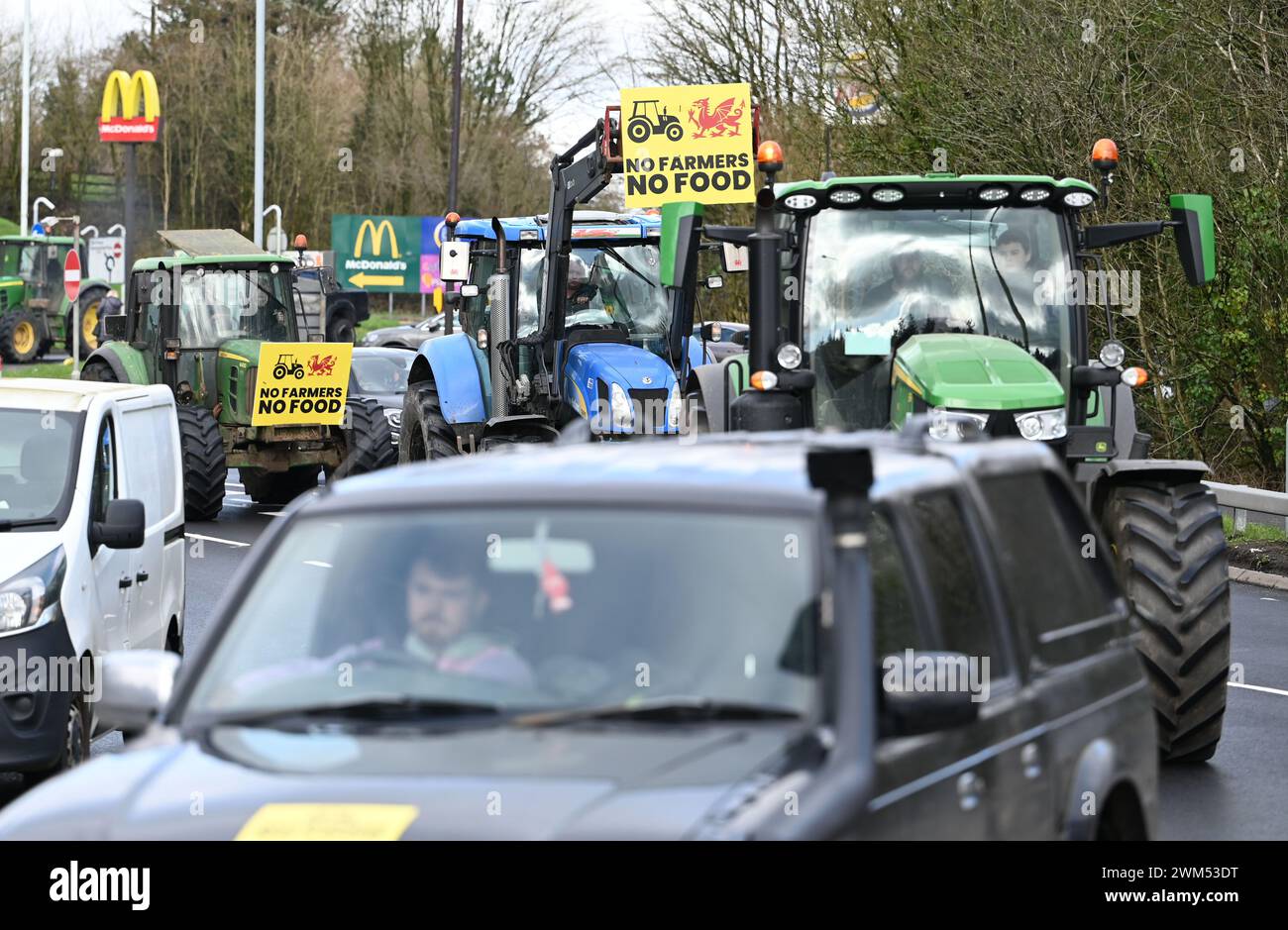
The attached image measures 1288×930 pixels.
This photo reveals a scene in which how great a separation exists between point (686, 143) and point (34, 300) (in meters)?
37.4

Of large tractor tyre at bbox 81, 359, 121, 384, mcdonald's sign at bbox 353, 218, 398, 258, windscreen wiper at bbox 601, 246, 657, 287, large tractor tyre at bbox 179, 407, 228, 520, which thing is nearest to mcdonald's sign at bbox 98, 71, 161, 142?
large tractor tyre at bbox 81, 359, 121, 384

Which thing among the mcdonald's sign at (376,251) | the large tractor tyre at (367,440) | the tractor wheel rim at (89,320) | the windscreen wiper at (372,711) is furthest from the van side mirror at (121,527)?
the mcdonald's sign at (376,251)

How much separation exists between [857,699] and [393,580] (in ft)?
3.76

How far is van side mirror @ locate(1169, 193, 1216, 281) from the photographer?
10656mm

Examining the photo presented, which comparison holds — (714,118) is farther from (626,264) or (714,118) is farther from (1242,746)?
(1242,746)

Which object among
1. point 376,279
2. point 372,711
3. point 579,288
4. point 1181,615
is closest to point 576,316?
point 579,288

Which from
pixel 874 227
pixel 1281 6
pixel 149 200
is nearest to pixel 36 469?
pixel 874 227

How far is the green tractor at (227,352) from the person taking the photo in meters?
22.7

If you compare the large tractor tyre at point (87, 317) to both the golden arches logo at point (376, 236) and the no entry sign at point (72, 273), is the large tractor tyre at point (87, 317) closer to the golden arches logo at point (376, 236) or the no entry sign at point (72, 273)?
the no entry sign at point (72, 273)

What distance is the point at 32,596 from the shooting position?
8797 millimetres

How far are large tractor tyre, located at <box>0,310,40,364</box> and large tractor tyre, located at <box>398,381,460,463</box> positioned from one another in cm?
3237

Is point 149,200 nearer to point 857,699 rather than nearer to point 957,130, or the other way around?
point 957,130
